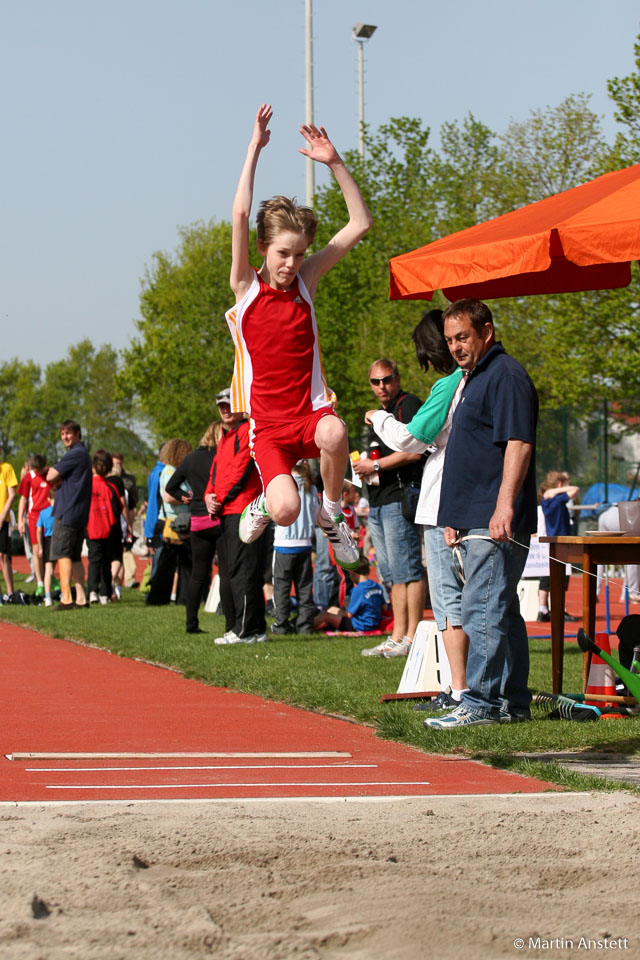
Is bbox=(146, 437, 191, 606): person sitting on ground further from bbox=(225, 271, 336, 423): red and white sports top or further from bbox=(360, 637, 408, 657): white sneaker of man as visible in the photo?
bbox=(225, 271, 336, 423): red and white sports top

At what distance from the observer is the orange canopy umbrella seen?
257 inches

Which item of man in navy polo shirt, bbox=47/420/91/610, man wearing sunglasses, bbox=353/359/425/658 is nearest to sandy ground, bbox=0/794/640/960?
man wearing sunglasses, bbox=353/359/425/658

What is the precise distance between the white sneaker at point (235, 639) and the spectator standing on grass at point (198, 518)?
2.88ft

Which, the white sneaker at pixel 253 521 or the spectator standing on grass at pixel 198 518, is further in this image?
the spectator standing on grass at pixel 198 518

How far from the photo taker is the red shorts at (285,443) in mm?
5758

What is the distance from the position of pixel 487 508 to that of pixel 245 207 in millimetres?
2232

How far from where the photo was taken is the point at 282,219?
5.57 m

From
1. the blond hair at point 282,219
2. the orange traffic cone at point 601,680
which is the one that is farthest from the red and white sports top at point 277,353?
the orange traffic cone at point 601,680

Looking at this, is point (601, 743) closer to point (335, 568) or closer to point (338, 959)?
point (338, 959)

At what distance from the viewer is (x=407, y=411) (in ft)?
30.4

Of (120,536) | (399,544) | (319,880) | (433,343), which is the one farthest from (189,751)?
(120,536)

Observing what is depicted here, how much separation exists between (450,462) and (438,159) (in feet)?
128

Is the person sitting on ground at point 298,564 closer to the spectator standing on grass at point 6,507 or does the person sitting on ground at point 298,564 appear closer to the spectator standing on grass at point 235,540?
the spectator standing on grass at point 235,540

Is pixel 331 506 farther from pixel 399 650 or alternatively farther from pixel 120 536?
pixel 120 536
